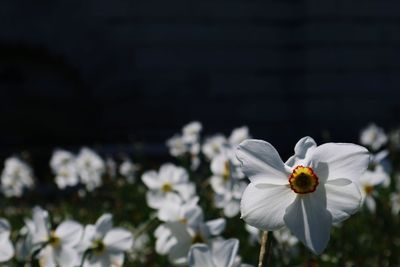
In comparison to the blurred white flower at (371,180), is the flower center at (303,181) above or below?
above

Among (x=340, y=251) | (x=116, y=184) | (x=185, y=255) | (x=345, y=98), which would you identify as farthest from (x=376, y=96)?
(x=185, y=255)

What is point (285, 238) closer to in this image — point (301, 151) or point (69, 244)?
point (69, 244)

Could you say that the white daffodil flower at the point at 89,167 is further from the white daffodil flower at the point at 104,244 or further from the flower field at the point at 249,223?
the white daffodil flower at the point at 104,244

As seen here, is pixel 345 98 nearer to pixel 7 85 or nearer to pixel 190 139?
pixel 7 85

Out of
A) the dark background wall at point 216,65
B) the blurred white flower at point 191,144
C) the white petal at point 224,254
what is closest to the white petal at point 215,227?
the white petal at point 224,254

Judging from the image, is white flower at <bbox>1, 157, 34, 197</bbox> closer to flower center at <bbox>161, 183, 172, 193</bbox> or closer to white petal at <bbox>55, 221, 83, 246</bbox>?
flower center at <bbox>161, 183, 172, 193</bbox>

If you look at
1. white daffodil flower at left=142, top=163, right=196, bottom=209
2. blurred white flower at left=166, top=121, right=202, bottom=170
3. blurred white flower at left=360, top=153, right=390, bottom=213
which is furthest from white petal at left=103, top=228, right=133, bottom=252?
blurred white flower at left=166, top=121, right=202, bottom=170

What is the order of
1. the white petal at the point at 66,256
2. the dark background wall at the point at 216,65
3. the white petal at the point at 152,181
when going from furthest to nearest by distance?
the dark background wall at the point at 216,65
the white petal at the point at 152,181
the white petal at the point at 66,256
